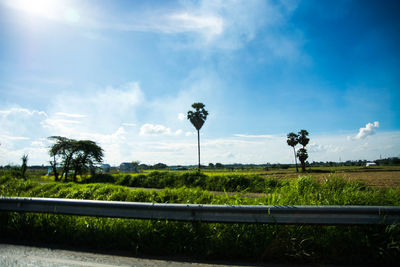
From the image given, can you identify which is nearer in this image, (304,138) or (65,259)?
(65,259)

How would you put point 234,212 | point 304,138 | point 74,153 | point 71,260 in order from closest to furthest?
point 71,260
point 234,212
point 74,153
point 304,138

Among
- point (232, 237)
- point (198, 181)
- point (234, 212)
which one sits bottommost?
point (198, 181)

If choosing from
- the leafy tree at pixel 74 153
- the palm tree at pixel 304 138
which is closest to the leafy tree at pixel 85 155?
the leafy tree at pixel 74 153

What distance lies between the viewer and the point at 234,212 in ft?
9.66

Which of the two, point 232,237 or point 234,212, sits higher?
point 234,212

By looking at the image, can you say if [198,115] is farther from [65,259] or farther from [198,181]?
[65,259]

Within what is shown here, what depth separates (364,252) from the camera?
8.91 ft

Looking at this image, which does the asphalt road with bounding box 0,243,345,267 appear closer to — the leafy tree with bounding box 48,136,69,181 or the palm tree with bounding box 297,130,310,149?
the leafy tree with bounding box 48,136,69,181

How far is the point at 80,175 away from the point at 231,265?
2358 cm

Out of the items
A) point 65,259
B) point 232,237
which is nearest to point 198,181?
point 232,237

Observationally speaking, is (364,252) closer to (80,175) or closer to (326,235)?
(326,235)

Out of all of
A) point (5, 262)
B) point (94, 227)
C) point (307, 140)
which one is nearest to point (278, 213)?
point (94, 227)

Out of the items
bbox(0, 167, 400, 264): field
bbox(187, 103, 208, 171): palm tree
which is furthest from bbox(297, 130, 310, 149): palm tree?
bbox(0, 167, 400, 264): field

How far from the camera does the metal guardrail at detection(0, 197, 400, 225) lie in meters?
2.75
